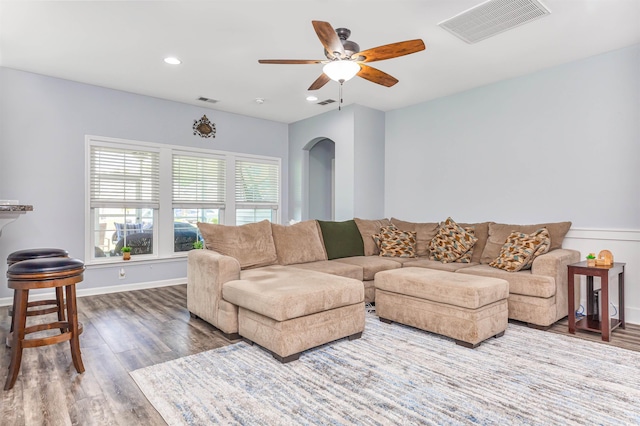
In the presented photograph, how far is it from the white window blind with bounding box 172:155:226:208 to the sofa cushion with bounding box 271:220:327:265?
1.98 m

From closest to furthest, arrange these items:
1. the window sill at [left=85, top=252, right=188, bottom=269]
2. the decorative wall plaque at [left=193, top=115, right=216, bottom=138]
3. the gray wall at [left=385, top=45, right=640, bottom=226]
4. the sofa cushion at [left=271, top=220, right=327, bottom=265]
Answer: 1. the gray wall at [left=385, top=45, right=640, bottom=226]
2. the sofa cushion at [left=271, top=220, right=327, bottom=265]
3. the window sill at [left=85, top=252, right=188, bottom=269]
4. the decorative wall plaque at [left=193, top=115, right=216, bottom=138]

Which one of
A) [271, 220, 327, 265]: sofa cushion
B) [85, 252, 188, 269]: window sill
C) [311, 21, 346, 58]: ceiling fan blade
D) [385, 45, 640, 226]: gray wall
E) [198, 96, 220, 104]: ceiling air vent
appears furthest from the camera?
[198, 96, 220, 104]: ceiling air vent

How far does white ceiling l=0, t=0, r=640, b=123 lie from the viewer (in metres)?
2.84

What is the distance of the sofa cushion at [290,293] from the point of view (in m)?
2.54

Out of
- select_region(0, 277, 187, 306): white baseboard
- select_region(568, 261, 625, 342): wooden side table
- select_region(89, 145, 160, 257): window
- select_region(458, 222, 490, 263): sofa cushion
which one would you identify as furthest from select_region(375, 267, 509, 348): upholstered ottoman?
select_region(89, 145, 160, 257): window

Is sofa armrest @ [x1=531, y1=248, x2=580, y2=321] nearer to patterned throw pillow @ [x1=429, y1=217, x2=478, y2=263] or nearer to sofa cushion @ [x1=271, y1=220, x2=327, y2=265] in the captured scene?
patterned throw pillow @ [x1=429, y1=217, x2=478, y2=263]

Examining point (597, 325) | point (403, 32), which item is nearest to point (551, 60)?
point (403, 32)

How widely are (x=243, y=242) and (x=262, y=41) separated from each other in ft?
6.22

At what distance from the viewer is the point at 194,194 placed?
18.1 feet

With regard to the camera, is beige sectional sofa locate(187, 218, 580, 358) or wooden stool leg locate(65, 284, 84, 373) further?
beige sectional sofa locate(187, 218, 580, 358)

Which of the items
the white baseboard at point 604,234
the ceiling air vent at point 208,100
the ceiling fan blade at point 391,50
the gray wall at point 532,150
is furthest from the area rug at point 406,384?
the ceiling air vent at point 208,100

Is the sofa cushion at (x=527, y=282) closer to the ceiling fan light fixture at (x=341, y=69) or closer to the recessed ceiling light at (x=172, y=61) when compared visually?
the ceiling fan light fixture at (x=341, y=69)

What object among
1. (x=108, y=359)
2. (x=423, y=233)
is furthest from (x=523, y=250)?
(x=108, y=359)

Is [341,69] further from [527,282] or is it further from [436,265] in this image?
[527,282]
